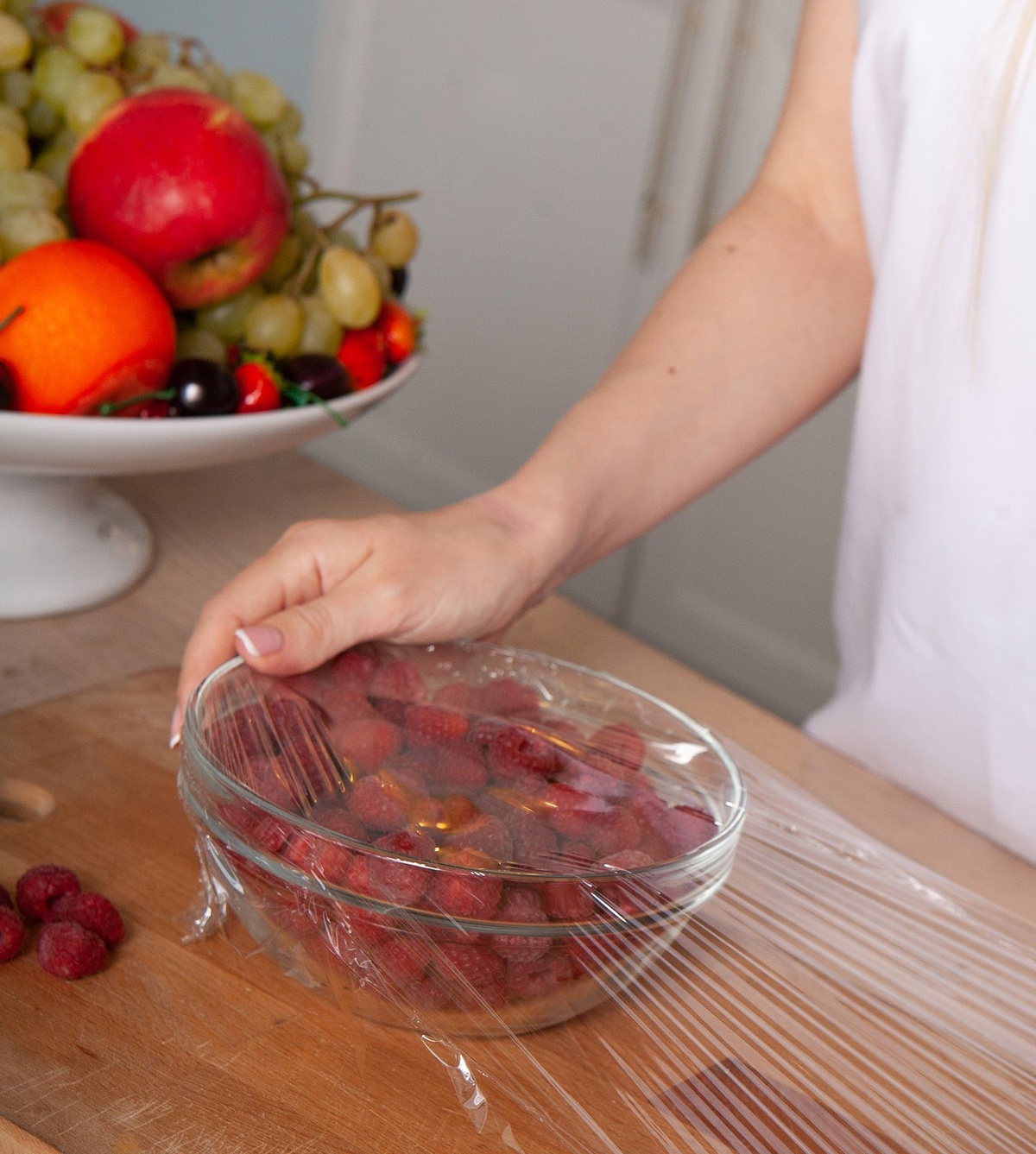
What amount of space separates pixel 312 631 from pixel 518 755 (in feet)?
0.42

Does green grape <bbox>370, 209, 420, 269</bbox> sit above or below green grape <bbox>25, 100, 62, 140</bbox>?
below

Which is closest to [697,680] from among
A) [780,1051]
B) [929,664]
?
[929,664]

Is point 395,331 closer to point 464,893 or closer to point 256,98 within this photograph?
point 256,98

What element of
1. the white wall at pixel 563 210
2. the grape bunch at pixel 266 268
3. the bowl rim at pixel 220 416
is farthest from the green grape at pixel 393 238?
the white wall at pixel 563 210

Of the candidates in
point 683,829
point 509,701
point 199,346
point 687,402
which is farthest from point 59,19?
point 683,829

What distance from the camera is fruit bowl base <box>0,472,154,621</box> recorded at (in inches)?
30.9

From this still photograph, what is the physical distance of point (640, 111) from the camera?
2344mm

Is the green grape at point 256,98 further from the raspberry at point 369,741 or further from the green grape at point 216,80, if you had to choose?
the raspberry at point 369,741

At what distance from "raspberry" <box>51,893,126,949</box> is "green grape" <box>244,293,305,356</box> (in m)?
0.43

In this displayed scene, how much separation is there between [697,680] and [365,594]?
1.00 ft

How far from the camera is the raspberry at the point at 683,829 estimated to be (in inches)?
19.6

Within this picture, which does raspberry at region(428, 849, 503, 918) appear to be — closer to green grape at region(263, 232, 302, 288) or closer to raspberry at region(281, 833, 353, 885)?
raspberry at region(281, 833, 353, 885)

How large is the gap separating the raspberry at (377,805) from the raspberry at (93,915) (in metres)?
0.13

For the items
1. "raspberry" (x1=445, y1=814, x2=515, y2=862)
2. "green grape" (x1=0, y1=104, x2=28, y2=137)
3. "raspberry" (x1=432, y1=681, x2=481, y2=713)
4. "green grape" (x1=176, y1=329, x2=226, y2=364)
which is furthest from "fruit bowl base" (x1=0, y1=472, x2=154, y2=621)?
"raspberry" (x1=445, y1=814, x2=515, y2=862)
